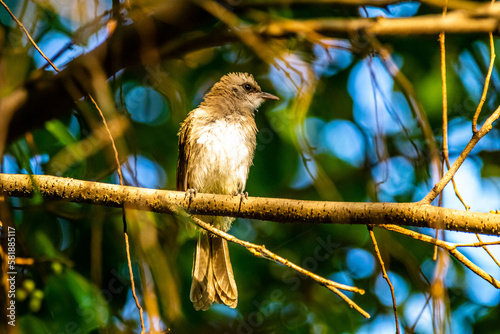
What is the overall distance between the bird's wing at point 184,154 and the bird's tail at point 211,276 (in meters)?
0.49

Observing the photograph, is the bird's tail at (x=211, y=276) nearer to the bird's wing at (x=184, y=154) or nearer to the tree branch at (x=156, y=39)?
the bird's wing at (x=184, y=154)

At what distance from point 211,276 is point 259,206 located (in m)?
1.58

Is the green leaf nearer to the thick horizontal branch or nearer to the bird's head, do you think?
the thick horizontal branch

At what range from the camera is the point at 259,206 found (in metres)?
2.96

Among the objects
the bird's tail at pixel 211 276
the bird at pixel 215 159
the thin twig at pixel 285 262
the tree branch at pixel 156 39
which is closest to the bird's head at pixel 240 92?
the bird at pixel 215 159

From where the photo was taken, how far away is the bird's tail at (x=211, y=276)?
4.22m

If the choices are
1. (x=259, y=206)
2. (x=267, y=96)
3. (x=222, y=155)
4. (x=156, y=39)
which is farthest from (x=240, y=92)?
(x=259, y=206)

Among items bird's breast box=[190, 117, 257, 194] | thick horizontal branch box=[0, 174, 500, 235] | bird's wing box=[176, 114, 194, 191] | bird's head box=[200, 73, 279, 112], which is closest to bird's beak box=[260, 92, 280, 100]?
bird's head box=[200, 73, 279, 112]

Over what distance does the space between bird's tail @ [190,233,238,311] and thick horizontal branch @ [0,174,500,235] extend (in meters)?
1.27

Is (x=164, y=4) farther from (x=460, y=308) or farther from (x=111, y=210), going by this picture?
(x=460, y=308)

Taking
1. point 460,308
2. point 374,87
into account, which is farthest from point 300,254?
point 374,87

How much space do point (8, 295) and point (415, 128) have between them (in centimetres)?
362

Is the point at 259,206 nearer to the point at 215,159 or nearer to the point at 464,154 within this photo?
the point at 464,154

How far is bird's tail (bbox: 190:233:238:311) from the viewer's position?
4.22 m
